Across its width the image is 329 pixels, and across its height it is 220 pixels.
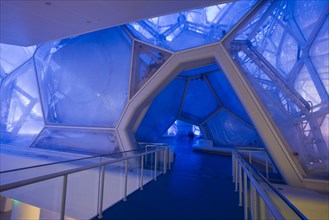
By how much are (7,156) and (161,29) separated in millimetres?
9976

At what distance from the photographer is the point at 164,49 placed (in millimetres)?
7316

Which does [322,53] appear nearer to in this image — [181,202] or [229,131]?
[181,202]

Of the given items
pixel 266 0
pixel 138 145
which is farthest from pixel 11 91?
pixel 266 0

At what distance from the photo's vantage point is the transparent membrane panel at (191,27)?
275 inches

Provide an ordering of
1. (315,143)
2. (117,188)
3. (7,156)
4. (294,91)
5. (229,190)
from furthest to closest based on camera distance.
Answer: (7,156)
(294,91)
(315,143)
(229,190)
(117,188)

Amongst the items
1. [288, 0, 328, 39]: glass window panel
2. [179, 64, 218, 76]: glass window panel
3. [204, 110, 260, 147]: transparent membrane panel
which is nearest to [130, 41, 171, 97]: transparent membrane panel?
[288, 0, 328, 39]: glass window panel

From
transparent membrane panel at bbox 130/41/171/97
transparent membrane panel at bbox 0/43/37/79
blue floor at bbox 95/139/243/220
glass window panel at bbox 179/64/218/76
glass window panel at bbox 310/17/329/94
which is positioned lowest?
blue floor at bbox 95/139/243/220

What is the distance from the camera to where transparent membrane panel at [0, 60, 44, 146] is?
1073 centimetres

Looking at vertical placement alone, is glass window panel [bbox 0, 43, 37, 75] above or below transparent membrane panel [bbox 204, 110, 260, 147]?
above

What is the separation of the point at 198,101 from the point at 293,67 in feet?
33.1

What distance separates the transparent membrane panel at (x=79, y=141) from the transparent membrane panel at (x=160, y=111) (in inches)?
51.0

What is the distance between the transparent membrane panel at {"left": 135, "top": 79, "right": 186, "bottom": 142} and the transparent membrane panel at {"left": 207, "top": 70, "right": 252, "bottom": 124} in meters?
2.15

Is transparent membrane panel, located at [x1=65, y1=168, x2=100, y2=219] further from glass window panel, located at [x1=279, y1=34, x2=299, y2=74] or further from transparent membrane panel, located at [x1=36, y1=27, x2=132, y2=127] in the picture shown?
glass window panel, located at [x1=279, y1=34, x2=299, y2=74]

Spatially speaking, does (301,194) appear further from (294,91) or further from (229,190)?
(294,91)
